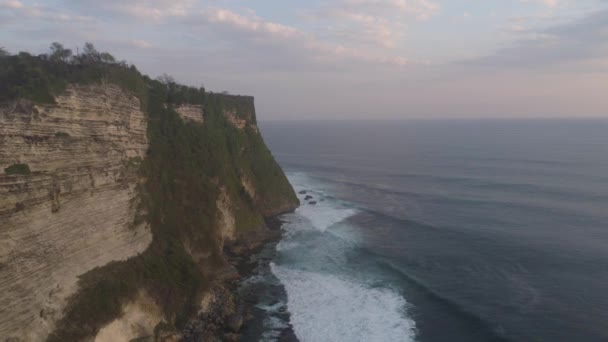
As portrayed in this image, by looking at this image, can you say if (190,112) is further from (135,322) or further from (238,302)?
(135,322)

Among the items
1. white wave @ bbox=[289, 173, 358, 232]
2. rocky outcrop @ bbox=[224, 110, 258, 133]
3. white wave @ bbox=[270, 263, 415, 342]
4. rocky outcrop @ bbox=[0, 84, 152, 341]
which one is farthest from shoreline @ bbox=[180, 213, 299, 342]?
rocky outcrop @ bbox=[224, 110, 258, 133]

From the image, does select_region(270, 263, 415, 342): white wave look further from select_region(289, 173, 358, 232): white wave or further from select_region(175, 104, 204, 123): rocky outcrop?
select_region(175, 104, 204, 123): rocky outcrop

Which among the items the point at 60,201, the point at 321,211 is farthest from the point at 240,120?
the point at 60,201

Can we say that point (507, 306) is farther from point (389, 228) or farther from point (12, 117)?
point (12, 117)

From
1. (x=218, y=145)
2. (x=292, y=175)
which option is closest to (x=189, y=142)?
(x=218, y=145)

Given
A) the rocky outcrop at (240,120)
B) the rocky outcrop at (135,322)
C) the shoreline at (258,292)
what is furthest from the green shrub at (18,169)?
the rocky outcrop at (240,120)

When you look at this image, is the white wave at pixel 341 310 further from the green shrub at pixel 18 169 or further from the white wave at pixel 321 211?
the green shrub at pixel 18 169
